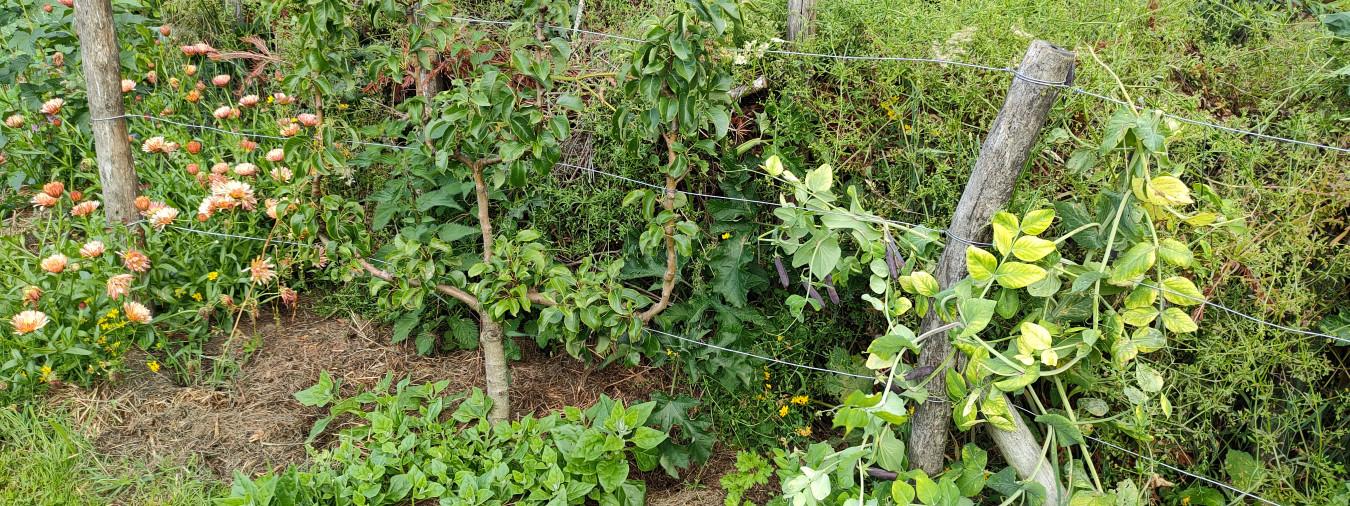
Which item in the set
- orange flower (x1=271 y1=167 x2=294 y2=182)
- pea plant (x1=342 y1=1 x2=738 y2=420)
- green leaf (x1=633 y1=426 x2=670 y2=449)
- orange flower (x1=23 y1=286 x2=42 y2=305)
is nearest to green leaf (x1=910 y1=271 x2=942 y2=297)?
pea plant (x1=342 y1=1 x2=738 y2=420)

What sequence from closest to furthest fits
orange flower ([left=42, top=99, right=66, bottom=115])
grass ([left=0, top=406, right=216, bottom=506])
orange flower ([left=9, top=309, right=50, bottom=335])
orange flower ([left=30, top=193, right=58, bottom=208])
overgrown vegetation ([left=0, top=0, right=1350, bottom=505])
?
1. overgrown vegetation ([left=0, top=0, right=1350, bottom=505])
2. grass ([left=0, top=406, right=216, bottom=506])
3. orange flower ([left=9, top=309, right=50, bottom=335])
4. orange flower ([left=30, top=193, right=58, bottom=208])
5. orange flower ([left=42, top=99, right=66, bottom=115])

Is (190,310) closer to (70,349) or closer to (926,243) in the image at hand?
(70,349)

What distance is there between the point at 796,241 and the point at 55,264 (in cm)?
239

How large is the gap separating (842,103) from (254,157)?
234 centimetres

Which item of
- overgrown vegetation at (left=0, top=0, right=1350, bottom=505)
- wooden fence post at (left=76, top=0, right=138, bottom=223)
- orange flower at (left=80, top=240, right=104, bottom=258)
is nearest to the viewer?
overgrown vegetation at (left=0, top=0, right=1350, bottom=505)

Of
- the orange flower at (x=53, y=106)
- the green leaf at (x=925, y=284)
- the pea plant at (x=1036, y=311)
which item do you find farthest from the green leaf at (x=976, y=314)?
the orange flower at (x=53, y=106)

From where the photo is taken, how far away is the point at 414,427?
8.82 feet

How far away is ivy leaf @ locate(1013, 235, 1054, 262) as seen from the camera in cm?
184

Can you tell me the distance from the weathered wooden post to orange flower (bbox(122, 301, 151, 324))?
89.5 inches

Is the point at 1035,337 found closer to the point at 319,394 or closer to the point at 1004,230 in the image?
the point at 1004,230

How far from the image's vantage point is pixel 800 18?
2570 millimetres

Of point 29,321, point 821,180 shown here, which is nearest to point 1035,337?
point 821,180

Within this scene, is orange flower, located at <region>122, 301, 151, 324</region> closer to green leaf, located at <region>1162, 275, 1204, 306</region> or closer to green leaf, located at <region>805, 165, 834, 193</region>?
green leaf, located at <region>805, 165, 834, 193</region>

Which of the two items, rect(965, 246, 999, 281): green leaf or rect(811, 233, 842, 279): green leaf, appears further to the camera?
rect(811, 233, 842, 279): green leaf
